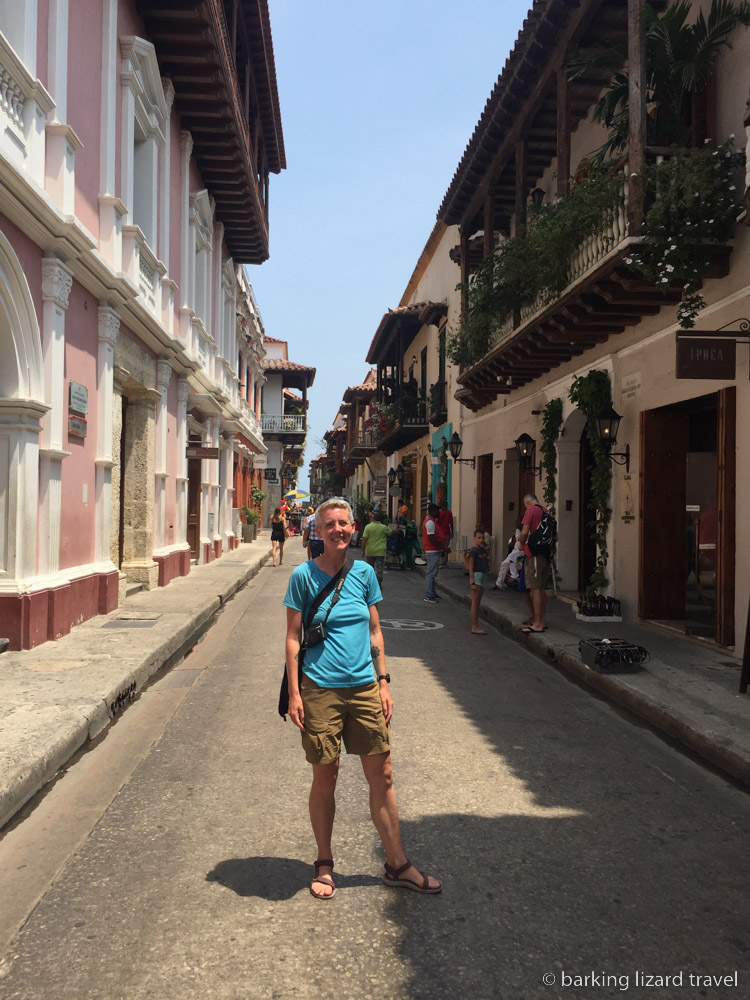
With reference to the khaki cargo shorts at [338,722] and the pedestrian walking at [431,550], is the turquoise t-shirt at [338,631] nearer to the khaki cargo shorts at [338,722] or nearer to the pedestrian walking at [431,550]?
the khaki cargo shorts at [338,722]

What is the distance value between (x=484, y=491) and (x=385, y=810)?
17.2 metres

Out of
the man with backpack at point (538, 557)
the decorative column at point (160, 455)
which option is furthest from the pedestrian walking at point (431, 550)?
the decorative column at point (160, 455)

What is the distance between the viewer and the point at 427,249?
28.3 meters

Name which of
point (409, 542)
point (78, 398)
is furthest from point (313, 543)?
point (409, 542)

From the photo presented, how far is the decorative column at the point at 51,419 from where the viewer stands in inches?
348

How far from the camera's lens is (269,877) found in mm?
3566

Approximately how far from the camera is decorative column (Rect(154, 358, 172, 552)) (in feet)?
48.6

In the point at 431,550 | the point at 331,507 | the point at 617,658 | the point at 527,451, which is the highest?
the point at 527,451

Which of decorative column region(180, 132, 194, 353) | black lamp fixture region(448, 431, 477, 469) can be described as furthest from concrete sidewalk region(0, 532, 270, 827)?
black lamp fixture region(448, 431, 477, 469)

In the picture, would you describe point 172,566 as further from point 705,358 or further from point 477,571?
point 705,358

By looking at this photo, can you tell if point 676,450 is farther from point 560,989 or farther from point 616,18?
point 560,989

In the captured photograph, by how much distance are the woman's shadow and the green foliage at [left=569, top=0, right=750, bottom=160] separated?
29.1 ft

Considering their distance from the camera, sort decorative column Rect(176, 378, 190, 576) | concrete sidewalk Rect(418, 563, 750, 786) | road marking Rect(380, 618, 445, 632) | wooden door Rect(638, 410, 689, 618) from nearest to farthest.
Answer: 1. concrete sidewalk Rect(418, 563, 750, 786)
2. wooden door Rect(638, 410, 689, 618)
3. road marking Rect(380, 618, 445, 632)
4. decorative column Rect(176, 378, 190, 576)

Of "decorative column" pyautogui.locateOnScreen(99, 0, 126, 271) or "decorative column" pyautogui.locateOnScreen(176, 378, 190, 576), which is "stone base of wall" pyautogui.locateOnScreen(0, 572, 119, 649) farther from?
"decorative column" pyautogui.locateOnScreen(176, 378, 190, 576)
